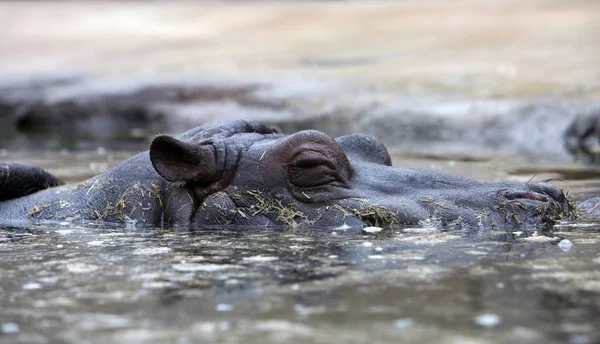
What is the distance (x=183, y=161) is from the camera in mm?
6441

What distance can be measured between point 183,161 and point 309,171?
0.81 m

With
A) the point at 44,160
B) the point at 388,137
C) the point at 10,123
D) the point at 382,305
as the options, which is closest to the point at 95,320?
the point at 382,305

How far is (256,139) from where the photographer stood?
6.74 meters

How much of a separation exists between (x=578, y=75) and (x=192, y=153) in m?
11.3

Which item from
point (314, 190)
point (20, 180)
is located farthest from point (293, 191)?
point (20, 180)

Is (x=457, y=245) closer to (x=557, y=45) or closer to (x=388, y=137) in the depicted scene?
(x=388, y=137)

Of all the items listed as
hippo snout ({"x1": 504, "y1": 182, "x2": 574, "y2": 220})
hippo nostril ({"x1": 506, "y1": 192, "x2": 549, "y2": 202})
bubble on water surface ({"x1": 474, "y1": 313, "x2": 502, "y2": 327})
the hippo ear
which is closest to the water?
bubble on water surface ({"x1": 474, "y1": 313, "x2": 502, "y2": 327})

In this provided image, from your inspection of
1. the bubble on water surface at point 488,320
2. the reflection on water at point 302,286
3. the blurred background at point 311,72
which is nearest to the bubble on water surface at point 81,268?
the reflection on water at point 302,286

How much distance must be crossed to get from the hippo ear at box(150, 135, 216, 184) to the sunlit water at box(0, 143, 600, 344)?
37 cm

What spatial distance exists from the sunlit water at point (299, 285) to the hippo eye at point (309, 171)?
1.16ft

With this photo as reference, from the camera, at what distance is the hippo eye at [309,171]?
634 centimetres

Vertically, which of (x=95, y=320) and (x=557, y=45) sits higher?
(x=557, y=45)

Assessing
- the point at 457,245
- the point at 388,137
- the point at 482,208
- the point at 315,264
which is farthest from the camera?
the point at 388,137

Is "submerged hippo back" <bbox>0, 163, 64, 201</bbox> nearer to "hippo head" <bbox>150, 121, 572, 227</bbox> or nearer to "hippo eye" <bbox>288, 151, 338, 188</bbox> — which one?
Result: "hippo head" <bbox>150, 121, 572, 227</bbox>
